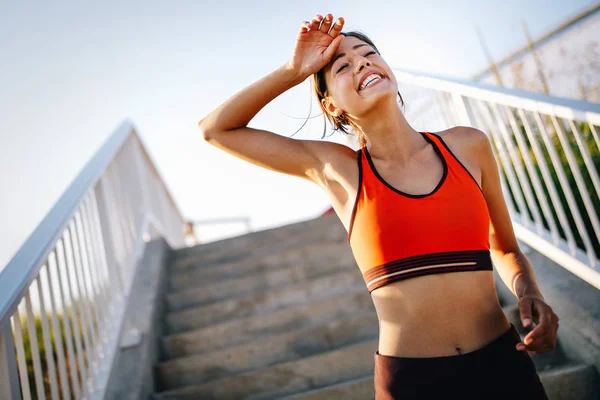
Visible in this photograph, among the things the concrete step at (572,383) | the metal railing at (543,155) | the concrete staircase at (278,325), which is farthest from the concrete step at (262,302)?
the concrete step at (572,383)

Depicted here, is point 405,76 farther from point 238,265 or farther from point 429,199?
point 429,199

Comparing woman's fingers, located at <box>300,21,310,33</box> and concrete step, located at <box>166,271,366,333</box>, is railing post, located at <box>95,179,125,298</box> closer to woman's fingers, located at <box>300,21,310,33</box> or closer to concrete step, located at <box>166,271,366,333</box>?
concrete step, located at <box>166,271,366,333</box>

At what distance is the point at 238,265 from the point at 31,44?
4.90 metres

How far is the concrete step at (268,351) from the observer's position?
8.98ft

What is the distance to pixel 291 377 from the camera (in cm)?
251

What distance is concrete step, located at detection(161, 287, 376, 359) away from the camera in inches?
118

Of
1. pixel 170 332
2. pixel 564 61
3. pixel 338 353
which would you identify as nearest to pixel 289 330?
pixel 338 353

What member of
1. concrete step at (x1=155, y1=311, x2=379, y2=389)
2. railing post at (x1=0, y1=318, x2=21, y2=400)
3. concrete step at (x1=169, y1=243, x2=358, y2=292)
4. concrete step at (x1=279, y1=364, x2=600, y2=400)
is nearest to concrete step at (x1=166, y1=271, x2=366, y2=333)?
concrete step at (x1=169, y1=243, x2=358, y2=292)

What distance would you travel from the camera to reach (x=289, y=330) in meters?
3.05

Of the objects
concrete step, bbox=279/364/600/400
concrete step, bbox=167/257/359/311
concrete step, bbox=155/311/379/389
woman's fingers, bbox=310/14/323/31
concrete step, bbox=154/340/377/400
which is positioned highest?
woman's fingers, bbox=310/14/323/31

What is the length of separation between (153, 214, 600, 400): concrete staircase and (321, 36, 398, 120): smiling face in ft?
4.77

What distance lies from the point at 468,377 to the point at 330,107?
864 mm

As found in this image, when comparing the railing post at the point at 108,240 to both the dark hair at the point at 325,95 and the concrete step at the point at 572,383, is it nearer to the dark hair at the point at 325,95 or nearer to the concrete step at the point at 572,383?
the dark hair at the point at 325,95

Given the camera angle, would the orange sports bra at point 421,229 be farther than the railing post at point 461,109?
No
